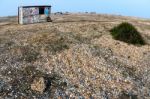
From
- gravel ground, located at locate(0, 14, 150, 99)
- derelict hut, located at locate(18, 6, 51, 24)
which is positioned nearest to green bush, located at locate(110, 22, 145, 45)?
gravel ground, located at locate(0, 14, 150, 99)

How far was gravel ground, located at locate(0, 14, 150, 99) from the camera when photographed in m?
32.3

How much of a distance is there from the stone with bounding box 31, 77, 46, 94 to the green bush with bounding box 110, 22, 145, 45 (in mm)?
17280

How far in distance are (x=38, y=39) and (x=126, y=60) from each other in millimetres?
11252

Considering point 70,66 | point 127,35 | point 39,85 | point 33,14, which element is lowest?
point 39,85

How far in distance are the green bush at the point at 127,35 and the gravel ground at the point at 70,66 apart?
126 centimetres

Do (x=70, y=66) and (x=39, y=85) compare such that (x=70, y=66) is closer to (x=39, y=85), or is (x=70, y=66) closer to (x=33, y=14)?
(x=39, y=85)

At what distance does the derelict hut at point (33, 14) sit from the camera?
5588 cm

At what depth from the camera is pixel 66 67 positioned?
1432 inches

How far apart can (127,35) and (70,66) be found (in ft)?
46.8

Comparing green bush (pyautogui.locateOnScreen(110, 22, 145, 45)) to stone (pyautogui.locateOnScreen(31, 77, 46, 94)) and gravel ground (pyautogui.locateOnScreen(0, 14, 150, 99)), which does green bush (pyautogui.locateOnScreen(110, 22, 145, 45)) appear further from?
stone (pyautogui.locateOnScreen(31, 77, 46, 94))

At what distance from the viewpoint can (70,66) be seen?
1443 inches

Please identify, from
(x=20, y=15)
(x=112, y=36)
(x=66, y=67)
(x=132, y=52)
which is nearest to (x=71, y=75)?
(x=66, y=67)

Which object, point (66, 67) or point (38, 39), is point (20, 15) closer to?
point (38, 39)

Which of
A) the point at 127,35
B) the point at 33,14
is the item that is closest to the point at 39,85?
the point at 127,35
